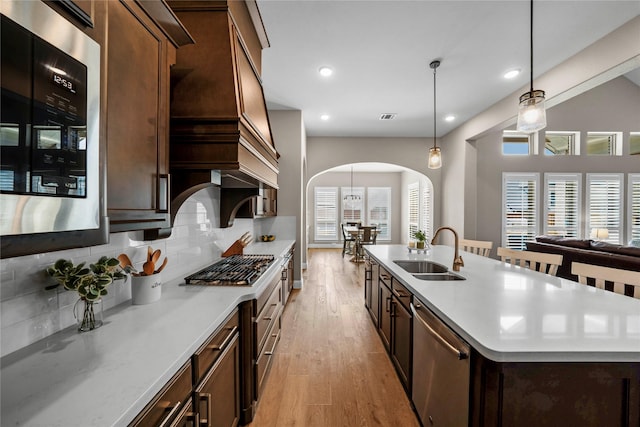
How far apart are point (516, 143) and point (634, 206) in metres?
3.15

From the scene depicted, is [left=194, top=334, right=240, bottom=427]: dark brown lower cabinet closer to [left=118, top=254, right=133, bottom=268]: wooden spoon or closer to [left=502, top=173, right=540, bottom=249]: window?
[left=118, top=254, right=133, bottom=268]: wooden spoon

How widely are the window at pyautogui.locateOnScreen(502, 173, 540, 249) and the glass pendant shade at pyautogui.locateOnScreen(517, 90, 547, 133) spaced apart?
15.2ft

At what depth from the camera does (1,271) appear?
859mm

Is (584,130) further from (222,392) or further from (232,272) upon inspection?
(222,392)

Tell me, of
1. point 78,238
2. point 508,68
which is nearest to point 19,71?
point 78,238

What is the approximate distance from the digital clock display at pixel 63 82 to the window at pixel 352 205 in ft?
30.4

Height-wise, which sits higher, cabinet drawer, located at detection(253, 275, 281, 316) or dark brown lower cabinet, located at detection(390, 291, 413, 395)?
cabinet drawer, located at detection(253, 275, 281, 316)

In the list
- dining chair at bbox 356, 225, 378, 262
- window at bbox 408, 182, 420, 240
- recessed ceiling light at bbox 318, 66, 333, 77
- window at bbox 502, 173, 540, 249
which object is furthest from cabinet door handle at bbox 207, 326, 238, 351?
window at bbox 408, 182, 420, 240

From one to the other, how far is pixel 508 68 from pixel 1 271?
14.5 feet

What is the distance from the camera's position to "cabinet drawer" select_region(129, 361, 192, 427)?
0.75m

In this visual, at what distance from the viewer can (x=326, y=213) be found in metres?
9.92

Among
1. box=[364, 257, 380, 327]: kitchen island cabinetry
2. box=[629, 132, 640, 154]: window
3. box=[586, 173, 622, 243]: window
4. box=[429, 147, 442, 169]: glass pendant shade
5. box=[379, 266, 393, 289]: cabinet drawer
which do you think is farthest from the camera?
box=[629, 132, 640, 154]: window

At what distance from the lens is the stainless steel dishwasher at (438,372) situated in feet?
3.86

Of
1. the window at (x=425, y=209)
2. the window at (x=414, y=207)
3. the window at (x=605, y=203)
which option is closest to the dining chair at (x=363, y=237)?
the window at (x=425, y=209)
